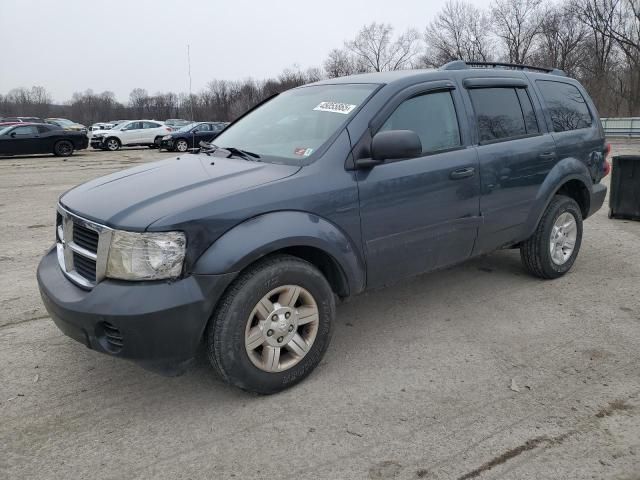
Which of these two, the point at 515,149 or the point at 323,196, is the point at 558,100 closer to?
the point at 515,149

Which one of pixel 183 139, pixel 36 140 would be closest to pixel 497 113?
pixel 36 140

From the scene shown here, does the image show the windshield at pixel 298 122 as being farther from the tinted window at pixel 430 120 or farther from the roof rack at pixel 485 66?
the roof rack at pixel 485 66

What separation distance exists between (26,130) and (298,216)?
2195 cm

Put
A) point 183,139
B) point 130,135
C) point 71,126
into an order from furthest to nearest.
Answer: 1. point 71,126
2. point 130,135
3. point 183,139


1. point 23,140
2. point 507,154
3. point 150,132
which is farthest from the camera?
point 150,132

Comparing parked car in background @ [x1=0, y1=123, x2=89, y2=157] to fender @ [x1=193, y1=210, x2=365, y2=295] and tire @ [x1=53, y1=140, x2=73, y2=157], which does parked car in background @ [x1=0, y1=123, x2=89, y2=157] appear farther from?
fender @ [x1=193, y1=210, x2=365, y2=295]

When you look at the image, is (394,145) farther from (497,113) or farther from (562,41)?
(562,41)

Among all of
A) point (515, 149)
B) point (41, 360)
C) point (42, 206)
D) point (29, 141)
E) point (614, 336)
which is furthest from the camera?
point (29, 141)

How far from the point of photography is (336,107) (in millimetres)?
3654

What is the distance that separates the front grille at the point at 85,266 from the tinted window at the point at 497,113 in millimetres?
2916

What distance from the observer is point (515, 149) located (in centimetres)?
429

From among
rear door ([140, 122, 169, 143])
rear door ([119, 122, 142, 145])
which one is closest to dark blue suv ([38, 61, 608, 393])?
rear door ([140, 122, 169, 143])

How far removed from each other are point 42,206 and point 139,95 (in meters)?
114

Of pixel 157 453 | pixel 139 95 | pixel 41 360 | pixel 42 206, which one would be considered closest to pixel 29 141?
pixel 42 206
